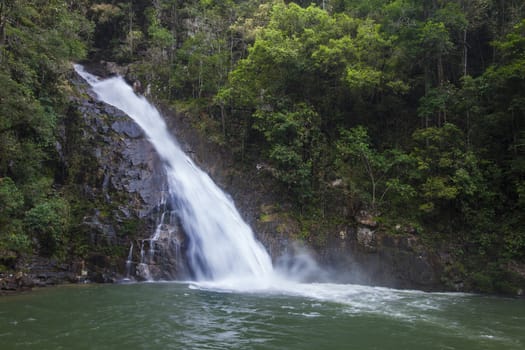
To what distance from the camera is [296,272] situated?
16.1 meters

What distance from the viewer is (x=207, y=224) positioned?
53.4ft

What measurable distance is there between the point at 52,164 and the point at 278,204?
9.88m

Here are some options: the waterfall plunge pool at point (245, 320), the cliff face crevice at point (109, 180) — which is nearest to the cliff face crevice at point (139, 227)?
the cliff face crevice at point (109, 180)

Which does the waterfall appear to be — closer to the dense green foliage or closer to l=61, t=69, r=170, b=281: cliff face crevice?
l=61, t=69, r=170, b=281: cliff face crevice

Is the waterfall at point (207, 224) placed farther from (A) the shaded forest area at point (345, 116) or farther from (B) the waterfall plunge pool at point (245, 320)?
(A) the shaded forest area at point (345, 116)

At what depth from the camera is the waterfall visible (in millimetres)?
15156

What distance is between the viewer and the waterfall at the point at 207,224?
15156mm

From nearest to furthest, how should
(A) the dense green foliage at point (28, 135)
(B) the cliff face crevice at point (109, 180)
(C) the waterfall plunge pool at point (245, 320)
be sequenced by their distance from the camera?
1. (C) the waterfall plunge pool at point (245, 320)
2. (A) the dense green foliage at point (28, 135)
3. (B) the cliff face crevice at point (109, 180)

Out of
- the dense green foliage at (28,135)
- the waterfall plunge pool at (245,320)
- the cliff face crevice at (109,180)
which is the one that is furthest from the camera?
the cliff face crevice at (109,180)

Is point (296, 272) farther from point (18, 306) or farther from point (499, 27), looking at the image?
point (499, 27)

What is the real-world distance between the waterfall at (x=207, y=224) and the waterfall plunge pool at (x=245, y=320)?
2070 millimetres

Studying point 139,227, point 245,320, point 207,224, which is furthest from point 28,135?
point 245,320

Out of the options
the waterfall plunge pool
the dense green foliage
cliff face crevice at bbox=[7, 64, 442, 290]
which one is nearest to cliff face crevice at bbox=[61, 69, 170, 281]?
Result: cliff face crevice at bbox=[7, 64, 442, 290]

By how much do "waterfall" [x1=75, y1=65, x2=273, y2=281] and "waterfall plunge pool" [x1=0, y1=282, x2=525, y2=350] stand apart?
6.79 ft
